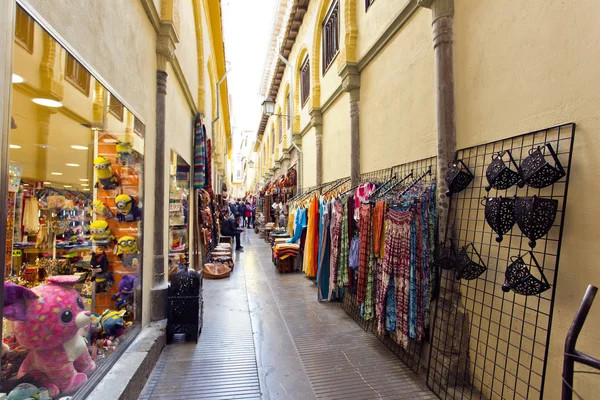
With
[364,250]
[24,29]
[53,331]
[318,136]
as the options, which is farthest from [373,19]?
[53,331]

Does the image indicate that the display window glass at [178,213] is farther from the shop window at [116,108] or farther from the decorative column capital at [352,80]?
the decorative column capital at [352,80]

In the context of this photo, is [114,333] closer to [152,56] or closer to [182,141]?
[152,56]

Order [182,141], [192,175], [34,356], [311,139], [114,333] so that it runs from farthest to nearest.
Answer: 1. [311,139]
2. [192,175]
3. [182,141]
4. [114,333]
5. [34,356]

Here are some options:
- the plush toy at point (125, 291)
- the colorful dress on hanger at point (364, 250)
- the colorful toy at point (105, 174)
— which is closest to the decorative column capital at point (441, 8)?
the colorful dress on hanger at point (364, 250)

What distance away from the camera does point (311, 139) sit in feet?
31.1

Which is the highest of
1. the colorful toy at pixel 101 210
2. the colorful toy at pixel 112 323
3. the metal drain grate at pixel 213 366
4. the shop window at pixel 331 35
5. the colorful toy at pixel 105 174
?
the shop window at pixel 331 35

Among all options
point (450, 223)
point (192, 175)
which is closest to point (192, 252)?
point (192, 175)

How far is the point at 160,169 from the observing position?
4246 mm

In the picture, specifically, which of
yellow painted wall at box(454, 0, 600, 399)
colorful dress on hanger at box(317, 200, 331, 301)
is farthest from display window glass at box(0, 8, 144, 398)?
yellow painted wall at box(454, 0, 600, 399)

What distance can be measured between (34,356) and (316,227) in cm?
482

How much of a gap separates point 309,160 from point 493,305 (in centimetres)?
753

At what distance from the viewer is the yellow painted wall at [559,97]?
75.3 inches

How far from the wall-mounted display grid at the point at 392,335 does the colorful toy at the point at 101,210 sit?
2.98 metres

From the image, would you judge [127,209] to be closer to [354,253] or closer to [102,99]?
[102,99]
